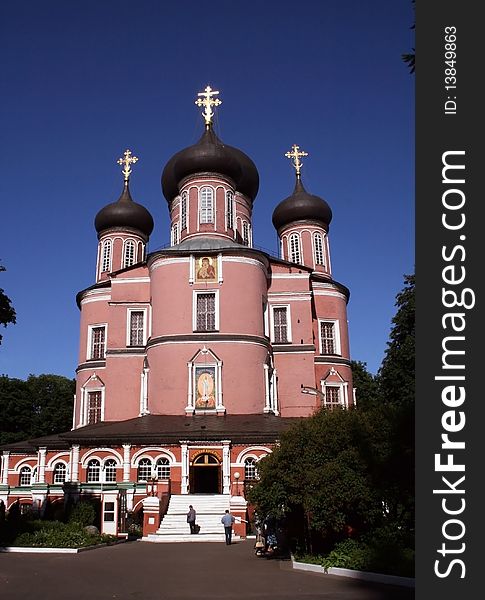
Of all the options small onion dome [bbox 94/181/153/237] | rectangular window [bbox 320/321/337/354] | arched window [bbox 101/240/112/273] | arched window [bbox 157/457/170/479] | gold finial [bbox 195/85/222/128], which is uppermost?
gold finial [bbox 195/85/222/128]

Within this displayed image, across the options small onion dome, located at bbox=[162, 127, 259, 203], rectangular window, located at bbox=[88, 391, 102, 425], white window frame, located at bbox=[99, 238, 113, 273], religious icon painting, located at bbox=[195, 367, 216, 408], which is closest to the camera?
religious icon painting, located at bbox=[195, 367, 216, 408]

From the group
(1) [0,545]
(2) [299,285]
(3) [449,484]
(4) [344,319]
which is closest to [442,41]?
(3) [449,484]

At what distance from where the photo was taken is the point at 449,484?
6.06 metres

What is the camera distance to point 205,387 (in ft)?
106

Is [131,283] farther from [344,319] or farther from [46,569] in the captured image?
[46,569]

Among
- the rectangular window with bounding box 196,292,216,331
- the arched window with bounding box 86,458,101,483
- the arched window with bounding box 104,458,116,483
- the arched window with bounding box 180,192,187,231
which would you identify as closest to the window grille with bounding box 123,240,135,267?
the arched window with bounding box 180,192,187,231

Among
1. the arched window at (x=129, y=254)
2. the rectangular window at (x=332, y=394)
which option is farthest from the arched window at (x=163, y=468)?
the arched window at (x=129, y=254)

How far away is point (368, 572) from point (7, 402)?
4925cm

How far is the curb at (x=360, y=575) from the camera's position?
40.3ft

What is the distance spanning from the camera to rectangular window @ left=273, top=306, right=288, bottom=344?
1455 inches

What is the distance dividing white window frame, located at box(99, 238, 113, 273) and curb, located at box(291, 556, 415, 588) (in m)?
31.2

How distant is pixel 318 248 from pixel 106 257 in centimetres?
1421

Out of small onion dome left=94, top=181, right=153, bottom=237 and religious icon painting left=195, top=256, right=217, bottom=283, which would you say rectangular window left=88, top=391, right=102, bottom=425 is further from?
small onion dome left=94, top=181, right=153, bottom=237

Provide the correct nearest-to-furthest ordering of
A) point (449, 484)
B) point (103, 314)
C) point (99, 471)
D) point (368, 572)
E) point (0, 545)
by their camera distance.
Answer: point (449, 484)
point (368, 572)
point (0, 545)
point (99, 471)
point (103, 314)
